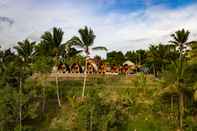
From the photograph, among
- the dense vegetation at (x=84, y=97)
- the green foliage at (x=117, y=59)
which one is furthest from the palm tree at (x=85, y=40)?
the green foliage at (x=117, y=59)

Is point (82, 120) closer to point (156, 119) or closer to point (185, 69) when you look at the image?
point (156, 119)

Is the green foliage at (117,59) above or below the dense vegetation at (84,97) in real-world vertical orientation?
above

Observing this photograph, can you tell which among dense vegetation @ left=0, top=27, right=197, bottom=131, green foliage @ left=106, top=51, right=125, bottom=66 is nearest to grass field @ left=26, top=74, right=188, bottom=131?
dense vegetation @ left=0, top=27, right=197, bottom=131

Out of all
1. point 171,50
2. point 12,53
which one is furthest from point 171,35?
point 12,53

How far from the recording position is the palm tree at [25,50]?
62656mm

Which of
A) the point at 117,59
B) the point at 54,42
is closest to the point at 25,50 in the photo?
the point at 54,42

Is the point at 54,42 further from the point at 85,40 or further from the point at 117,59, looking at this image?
the point at 117,59

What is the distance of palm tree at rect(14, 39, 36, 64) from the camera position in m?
62.7

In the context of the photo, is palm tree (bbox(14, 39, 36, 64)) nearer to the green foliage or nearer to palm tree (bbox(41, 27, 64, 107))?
palm tree (bbox(41, 27, 64, 107))

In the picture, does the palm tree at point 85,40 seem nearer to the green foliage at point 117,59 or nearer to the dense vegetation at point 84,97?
the dense vegetation at point 84,97

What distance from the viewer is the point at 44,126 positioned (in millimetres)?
53781

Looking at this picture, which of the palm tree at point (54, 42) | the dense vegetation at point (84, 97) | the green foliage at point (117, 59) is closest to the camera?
the dense vegetation at point (84, 97)

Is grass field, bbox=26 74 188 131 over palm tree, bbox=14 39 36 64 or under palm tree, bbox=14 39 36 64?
→ under

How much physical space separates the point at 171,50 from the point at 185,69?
23.4m
